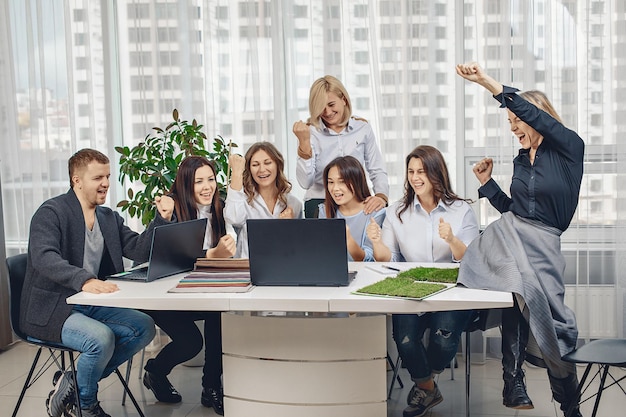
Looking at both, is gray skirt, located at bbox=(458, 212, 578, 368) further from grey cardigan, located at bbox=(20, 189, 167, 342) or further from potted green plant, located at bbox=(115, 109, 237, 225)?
potted green plant, located at bbox=(115, 109, 237, 225)

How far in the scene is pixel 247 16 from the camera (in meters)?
4.87

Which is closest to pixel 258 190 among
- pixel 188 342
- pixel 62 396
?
pixel 188 342

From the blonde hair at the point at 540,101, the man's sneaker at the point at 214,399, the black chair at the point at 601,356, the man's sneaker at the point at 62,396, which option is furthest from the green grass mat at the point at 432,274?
the man's sneaker at the point at 62,396

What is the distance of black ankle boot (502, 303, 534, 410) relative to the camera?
3.14m

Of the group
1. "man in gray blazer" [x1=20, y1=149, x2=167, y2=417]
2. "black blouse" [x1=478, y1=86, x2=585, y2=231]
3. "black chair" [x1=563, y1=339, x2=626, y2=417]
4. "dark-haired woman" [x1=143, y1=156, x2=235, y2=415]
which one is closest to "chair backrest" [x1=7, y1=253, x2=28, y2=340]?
"man in gray blazer" [x1=20, y1=149, x2=167, y2=417]

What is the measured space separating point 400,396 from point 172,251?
1.38 metres

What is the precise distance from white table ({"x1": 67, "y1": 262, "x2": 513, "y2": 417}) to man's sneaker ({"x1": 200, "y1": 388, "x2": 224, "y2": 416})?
54 cm

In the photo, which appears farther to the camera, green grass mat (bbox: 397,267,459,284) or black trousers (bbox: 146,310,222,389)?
black trousers (bbox: 146,310,222,389)

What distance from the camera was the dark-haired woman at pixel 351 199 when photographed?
385cm

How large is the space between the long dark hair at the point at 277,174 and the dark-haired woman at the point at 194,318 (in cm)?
16

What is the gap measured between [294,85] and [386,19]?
0.68 metres

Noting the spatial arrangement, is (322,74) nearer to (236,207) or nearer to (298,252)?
(236,207)

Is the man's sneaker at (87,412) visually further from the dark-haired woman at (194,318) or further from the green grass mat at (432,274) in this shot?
the green grass mat at (432,274)

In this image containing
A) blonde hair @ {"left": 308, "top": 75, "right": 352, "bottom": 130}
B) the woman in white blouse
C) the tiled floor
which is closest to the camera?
the tiled floor
